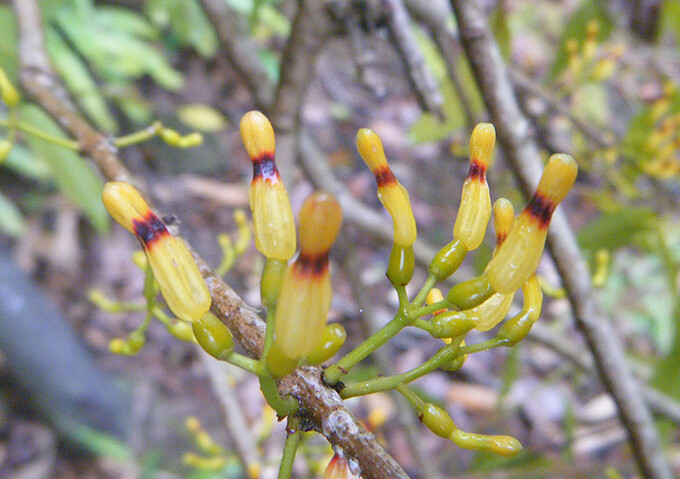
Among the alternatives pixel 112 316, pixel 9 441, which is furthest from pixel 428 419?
pixel 112 316

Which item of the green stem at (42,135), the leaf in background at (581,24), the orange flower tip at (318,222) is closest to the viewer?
the orange flower tip at (318,222)

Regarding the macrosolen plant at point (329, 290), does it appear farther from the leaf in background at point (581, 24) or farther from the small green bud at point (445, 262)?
the leaf in background at point (581, 24)

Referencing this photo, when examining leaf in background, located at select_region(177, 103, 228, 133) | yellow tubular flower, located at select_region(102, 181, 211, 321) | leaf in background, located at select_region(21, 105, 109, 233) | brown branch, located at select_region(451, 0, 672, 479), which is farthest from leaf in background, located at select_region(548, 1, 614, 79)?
leaf in background, located at select_region(177, 103, 228, 133)

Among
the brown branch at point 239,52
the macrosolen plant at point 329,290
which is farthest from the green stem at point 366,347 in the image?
the brown branch at point 239,52

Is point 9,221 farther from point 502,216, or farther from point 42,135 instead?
point 502,216

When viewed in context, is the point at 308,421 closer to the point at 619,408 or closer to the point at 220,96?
the point at 619,408

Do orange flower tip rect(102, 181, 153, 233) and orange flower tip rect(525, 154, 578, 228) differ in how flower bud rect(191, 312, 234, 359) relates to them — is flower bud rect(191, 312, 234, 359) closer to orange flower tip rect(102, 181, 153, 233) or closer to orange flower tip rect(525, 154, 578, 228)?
orange flower tip rect(102, 181, 153, 233)
